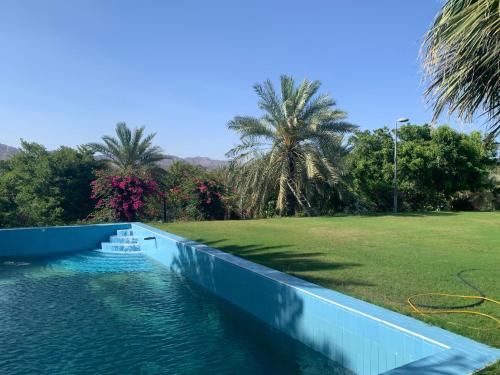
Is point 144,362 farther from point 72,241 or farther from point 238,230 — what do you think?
point 72,241

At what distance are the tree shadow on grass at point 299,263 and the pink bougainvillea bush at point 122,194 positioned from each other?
7.80 meters

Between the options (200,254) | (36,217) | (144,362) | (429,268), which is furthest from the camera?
(36,217)

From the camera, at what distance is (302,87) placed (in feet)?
63.9

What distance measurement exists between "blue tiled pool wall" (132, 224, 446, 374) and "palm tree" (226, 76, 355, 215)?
9805mm

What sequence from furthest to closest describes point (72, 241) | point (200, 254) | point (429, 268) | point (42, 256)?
1. point (72, 241)
2. point (42, 256)
3. point (200, 254)
4. point (429, 268)

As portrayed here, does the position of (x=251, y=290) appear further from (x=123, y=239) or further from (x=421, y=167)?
(x=421, y=167)

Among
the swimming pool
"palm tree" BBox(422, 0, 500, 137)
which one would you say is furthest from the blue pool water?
"palm tree" BBox(422, 0, 500, 137)

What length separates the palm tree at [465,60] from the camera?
4.24 meters

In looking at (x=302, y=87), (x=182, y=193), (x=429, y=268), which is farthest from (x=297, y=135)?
(x=429, y=268)

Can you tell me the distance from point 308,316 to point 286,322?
0.55 metres

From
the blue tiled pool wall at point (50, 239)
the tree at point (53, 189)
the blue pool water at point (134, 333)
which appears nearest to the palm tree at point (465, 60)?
the blue pool water at point (134, 333)

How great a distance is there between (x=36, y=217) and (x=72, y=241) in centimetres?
488

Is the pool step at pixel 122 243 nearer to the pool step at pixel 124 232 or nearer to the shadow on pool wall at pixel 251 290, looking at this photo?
the pool step at pixel 124 232

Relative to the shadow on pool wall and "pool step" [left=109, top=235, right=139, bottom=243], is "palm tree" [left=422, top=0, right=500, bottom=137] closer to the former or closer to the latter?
the shadow on pool wall
